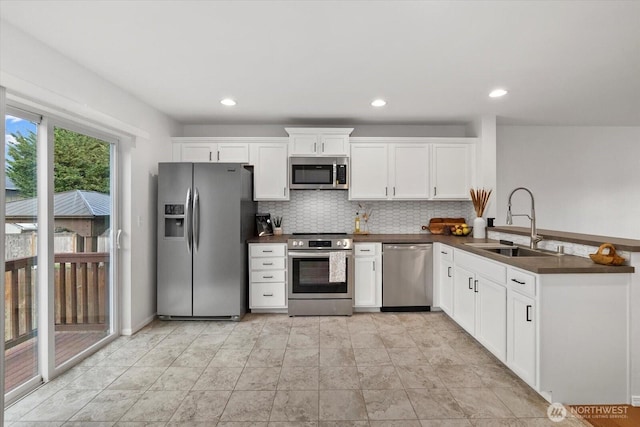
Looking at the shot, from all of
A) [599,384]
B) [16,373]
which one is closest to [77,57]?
[16,373]

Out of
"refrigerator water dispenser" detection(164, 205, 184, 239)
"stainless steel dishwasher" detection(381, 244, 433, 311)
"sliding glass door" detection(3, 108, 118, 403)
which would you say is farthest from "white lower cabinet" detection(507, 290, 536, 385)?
"sliding glass door" detection(3, 108, 118, 403)

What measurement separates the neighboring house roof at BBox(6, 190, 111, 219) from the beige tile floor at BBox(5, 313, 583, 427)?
1.25 m

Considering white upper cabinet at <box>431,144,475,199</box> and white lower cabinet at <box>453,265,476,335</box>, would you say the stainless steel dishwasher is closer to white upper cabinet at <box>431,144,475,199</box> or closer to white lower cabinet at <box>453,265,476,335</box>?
white lower cabinet at <box>453,265,476,335</box>

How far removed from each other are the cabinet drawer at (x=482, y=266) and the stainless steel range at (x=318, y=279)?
1.20 metres

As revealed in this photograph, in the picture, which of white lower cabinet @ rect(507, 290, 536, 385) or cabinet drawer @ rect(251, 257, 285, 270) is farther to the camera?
cabinet drawer @ rect(251, 257, 285, 270)

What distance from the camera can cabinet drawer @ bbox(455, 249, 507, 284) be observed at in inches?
99.5

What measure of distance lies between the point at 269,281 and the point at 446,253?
2.08 m

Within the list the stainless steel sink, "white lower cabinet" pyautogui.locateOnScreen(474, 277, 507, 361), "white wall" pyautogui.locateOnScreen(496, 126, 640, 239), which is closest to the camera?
"white lower cabinet" pyautogui.locateOnScreen(474, 277, 507, 361)

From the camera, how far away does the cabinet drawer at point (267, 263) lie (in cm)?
387

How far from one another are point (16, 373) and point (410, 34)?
140 inches

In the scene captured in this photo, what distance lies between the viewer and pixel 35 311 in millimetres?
2379

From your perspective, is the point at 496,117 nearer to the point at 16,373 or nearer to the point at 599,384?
the point at 599,384

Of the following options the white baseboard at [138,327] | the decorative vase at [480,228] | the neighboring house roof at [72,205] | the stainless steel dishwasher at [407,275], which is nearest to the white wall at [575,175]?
the decorative vase at [480,228]

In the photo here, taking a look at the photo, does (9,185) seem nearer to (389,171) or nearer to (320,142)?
(320,142)
